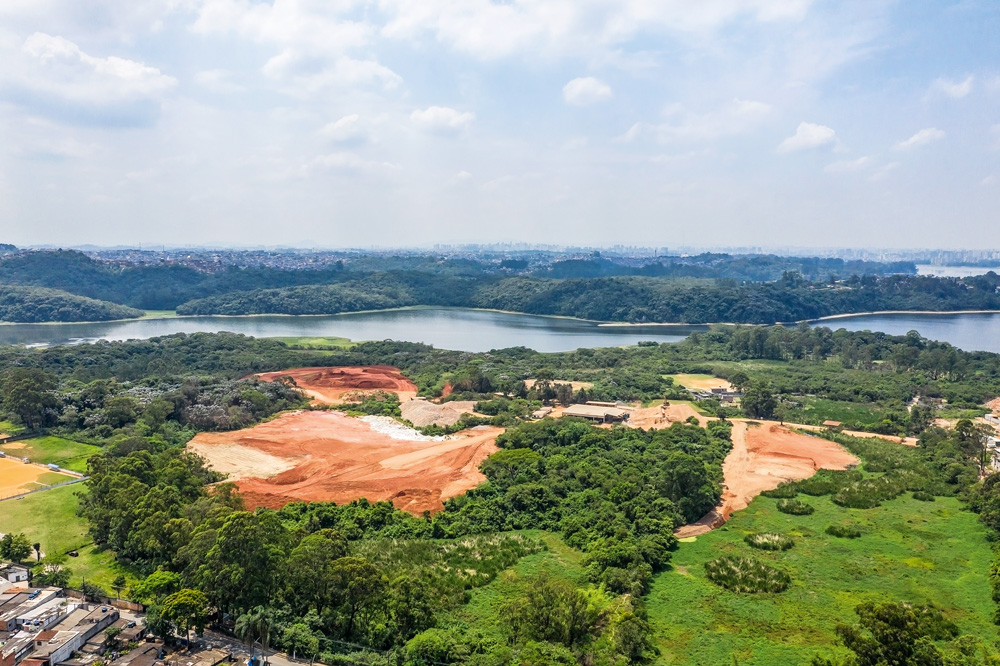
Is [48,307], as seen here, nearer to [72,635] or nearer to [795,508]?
[72,635]

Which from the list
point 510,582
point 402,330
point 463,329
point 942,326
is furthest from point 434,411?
point 942,326

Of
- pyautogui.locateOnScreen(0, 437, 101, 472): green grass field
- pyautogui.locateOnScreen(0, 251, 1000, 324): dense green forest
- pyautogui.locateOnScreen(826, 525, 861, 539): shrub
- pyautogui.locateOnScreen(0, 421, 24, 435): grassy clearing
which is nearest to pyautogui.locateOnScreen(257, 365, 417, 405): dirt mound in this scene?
pyautogui.locateOnScreen(0, 437, 101, 472): green grass field

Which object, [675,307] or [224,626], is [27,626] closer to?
[224,626]

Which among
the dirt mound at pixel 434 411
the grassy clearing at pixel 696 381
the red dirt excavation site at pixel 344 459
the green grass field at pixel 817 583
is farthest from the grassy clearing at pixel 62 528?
the grassy clearing at pixel 696 381

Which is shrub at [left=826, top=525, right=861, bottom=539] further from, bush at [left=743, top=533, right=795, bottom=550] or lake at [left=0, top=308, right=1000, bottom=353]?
lake at [left=0, top=308, right=1000, bottom=353]

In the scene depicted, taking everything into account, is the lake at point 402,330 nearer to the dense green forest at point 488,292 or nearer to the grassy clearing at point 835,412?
the dense green forest at point 488,292
